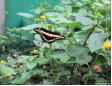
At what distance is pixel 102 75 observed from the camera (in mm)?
1653

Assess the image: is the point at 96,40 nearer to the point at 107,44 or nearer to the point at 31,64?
the point at 107,44

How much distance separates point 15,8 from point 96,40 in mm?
1718

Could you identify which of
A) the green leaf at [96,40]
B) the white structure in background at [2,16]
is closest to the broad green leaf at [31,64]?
the green leaf at [96,40]

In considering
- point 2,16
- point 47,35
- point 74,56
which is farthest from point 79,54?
point 2,16

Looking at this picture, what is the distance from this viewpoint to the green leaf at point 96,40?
1.33 metres

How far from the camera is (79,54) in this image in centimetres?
142

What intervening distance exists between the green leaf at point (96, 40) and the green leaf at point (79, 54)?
9cm

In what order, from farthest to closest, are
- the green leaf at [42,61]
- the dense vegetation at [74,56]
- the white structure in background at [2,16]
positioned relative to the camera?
1. the white structure in background at [2,16]
2. the green leaf at [42,61]
3. the dense vegetation at [74,56]

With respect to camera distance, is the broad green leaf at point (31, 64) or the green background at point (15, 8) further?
the green background at point (15, 8)

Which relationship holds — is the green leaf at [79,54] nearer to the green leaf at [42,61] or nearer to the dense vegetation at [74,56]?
the dense vegetation at [74,56]

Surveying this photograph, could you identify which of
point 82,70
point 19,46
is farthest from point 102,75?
point 19,46

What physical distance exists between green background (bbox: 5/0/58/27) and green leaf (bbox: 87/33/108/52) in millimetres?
1614

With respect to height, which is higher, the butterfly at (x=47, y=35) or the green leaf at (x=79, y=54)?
the butterfly at (x=47, y=35)

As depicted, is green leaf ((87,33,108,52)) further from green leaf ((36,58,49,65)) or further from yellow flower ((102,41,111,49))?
green leaf ((36,58,49,65))
